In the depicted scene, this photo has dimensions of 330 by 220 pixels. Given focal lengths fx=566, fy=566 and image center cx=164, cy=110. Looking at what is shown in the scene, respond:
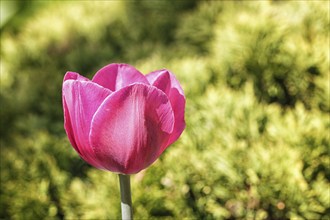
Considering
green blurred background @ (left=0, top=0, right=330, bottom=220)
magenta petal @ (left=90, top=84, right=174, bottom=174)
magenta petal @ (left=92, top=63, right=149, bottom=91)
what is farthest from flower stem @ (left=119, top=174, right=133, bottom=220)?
green blurred background @ (left=0, top=0, right=330, bottom=220)

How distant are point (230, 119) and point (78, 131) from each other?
0.71 metres

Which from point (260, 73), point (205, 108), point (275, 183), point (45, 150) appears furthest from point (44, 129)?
point (275, 183)

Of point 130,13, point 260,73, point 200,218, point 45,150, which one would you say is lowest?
point 200,218

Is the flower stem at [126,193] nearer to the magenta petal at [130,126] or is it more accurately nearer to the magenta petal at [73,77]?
the magenta petal at [130,126]

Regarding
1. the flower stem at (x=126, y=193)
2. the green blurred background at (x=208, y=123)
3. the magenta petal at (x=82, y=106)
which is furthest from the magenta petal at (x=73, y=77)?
the green blurred background at (x=208, y=123)

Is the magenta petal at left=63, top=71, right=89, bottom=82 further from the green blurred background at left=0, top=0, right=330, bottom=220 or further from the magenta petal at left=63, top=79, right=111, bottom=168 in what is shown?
the green blurred background at left=0, top=0, right=330, bottom=220

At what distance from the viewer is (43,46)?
2.46 m

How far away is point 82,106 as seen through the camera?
842 mm

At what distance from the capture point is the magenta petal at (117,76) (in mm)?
945

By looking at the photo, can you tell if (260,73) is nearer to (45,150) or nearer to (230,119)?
(230,119)

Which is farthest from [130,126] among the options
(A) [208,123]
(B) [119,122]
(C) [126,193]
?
(A) [208,123]

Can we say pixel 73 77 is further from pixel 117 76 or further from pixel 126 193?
pixel 126 193

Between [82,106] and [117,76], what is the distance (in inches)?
5.4

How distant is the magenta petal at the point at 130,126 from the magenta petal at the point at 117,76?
0.12m
